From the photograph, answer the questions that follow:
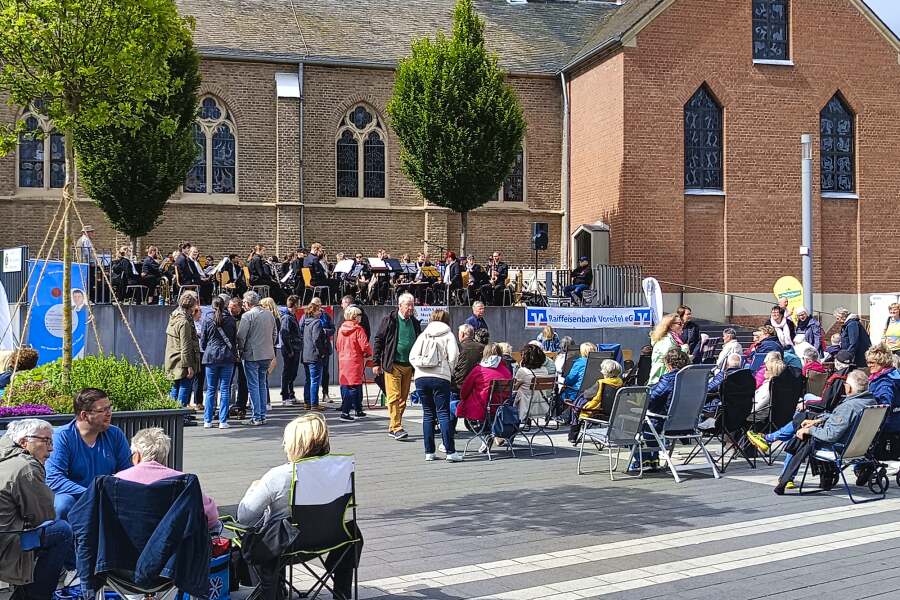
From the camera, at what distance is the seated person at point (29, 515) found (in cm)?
586

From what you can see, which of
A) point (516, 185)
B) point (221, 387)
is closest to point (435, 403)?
point (221, 387)

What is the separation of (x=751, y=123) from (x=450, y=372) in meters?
18.8

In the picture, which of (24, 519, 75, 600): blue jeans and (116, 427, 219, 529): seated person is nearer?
(116, 427, 219, 529): seated person

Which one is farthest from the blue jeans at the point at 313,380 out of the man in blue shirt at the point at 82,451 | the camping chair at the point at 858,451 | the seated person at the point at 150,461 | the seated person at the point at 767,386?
the seated person at the point at 150,461

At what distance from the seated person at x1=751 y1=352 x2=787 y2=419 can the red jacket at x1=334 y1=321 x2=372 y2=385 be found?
5711 millimetres

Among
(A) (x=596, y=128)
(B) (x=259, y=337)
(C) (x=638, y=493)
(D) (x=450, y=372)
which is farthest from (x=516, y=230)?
(C) (x=638, y=493)

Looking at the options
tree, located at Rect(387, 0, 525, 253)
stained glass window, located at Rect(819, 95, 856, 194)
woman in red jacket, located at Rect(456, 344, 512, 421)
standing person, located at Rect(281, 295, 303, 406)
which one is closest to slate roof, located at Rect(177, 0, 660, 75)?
tree, located at Rect(387, 0, 525, 253)

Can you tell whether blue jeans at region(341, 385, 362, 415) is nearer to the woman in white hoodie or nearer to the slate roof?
the woman in white hoodie

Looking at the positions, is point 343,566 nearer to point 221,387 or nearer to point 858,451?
point 858,451

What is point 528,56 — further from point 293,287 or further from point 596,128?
point 293,287

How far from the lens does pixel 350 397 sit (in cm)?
1574

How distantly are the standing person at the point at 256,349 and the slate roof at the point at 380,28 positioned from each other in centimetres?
1585

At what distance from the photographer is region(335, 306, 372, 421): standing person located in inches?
600

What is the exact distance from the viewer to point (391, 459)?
12.4m
